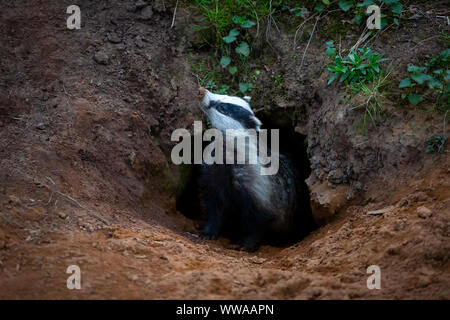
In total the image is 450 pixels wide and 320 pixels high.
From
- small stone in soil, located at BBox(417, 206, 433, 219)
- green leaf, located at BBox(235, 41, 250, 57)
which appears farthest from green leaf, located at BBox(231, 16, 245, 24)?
small stone in soil, located at BBox(417, 206, 433, 219)

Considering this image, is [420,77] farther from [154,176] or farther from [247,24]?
[154,176]

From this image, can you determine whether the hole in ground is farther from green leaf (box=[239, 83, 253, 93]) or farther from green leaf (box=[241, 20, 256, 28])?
green leaf (box=[241, 20, 256, 28])

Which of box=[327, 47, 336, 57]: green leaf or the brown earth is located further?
box=[327, 47, 336, 57]: green leaf

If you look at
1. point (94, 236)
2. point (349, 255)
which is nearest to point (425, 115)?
point (349, 255)

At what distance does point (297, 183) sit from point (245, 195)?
0.58 m

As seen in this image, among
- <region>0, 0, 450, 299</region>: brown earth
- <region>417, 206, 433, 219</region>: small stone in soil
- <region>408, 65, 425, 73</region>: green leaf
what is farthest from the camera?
<region>408, 65, 425, 73</region>: green leaf

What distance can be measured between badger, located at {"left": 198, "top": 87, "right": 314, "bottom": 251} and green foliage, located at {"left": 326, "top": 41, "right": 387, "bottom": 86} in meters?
0.73

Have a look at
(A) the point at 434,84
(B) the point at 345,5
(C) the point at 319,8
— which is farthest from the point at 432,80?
(C) the point at 319,8

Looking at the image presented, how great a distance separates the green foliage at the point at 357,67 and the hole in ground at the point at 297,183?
680mm

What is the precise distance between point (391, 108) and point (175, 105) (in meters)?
1.80

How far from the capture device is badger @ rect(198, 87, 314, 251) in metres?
3.22

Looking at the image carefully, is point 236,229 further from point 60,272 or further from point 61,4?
point 61,4

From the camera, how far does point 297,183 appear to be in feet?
12.2

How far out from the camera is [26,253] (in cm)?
195
